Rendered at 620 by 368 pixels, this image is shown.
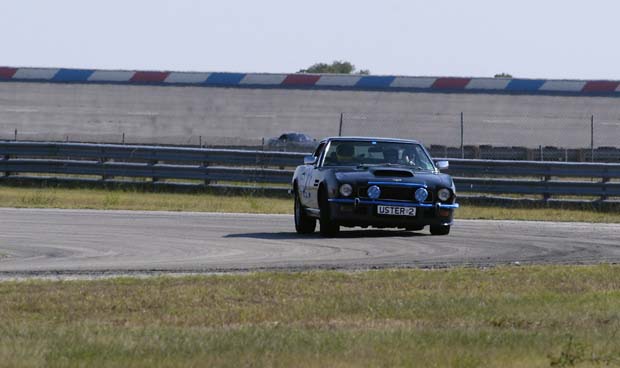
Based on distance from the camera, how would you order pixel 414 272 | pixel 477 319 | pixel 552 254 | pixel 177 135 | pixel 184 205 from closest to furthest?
pixel 477 319 < pixel 414 272 < pixel 552 254 < pixel 184 205 < pixel 177 135

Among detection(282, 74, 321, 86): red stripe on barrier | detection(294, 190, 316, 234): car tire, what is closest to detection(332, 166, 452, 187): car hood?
detection(294, 190, 316, 234): car tire

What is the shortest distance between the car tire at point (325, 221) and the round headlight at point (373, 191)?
56 centimetres

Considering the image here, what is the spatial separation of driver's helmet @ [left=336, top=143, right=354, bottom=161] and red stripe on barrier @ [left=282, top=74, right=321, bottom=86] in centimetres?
3569

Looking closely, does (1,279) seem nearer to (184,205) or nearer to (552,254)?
(552,254)

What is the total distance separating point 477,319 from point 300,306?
4.55 feet

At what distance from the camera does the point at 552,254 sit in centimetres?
1552

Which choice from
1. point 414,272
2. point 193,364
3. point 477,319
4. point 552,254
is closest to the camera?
point 193,364

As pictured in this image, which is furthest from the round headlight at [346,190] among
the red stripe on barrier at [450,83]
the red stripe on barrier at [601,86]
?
the red stripe on barrier at [601,86]

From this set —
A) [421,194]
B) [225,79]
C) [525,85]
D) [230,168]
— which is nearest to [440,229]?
[421,194]

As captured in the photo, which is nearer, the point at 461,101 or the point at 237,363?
the point at 237,363

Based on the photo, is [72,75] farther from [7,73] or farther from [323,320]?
[323,320]

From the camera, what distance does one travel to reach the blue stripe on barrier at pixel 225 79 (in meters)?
54.2

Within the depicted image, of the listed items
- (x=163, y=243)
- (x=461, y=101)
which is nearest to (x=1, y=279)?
(x=163, y=243)

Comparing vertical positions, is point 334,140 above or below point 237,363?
above
